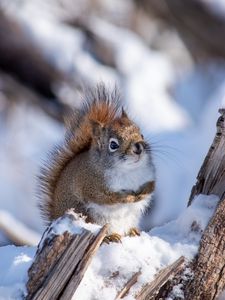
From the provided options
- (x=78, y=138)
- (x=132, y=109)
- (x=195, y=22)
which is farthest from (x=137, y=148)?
(x=195, y=22)

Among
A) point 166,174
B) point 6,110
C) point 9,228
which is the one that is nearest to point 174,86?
point 6,110

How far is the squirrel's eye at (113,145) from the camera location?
288 cm

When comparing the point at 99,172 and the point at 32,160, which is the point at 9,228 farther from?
the point at 99,172

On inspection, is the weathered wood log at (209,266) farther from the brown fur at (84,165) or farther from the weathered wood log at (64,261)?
the brown fur at (84,165)

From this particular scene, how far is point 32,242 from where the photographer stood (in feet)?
13.0

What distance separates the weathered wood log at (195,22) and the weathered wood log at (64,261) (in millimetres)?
3817

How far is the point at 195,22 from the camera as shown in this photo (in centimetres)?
585

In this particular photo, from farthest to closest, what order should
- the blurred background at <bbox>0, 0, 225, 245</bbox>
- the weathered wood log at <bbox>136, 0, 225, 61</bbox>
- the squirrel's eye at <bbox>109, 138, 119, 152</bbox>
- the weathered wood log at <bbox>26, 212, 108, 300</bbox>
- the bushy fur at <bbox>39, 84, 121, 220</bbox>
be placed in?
1. the weathered wood log at <bbox>136, 0, 225, 61</bbox>
2. the blurred background at <bbox>0, 0, 225, 245</bbox>
3. the bushy fur at <bbox>39, 84, 121, 220</bbox>
4. the squirrel's eye at <bbox>109, 138, 119, 152</bbox>
5. the weathered wood log at <bbox>26, 212, 108, 300</bbox>

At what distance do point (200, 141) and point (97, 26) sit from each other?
1510mm

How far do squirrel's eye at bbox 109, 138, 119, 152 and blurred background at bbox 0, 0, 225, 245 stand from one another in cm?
141

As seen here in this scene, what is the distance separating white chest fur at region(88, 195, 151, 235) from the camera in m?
2.75

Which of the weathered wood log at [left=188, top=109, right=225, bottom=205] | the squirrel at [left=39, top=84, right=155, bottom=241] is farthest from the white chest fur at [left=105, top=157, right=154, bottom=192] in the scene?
the weathered wood log at [left=188, top=109, right=225, bottom=205]

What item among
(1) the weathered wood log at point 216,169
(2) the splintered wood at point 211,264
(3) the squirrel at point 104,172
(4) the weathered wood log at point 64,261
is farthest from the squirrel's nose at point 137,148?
(4) the weathered wood log at point 64,261

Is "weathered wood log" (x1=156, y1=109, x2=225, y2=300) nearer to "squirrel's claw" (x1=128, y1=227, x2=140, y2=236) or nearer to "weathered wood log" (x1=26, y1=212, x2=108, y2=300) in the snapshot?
"weathered wood log" (x1=26, y1=212, x2=108, y2=300)
